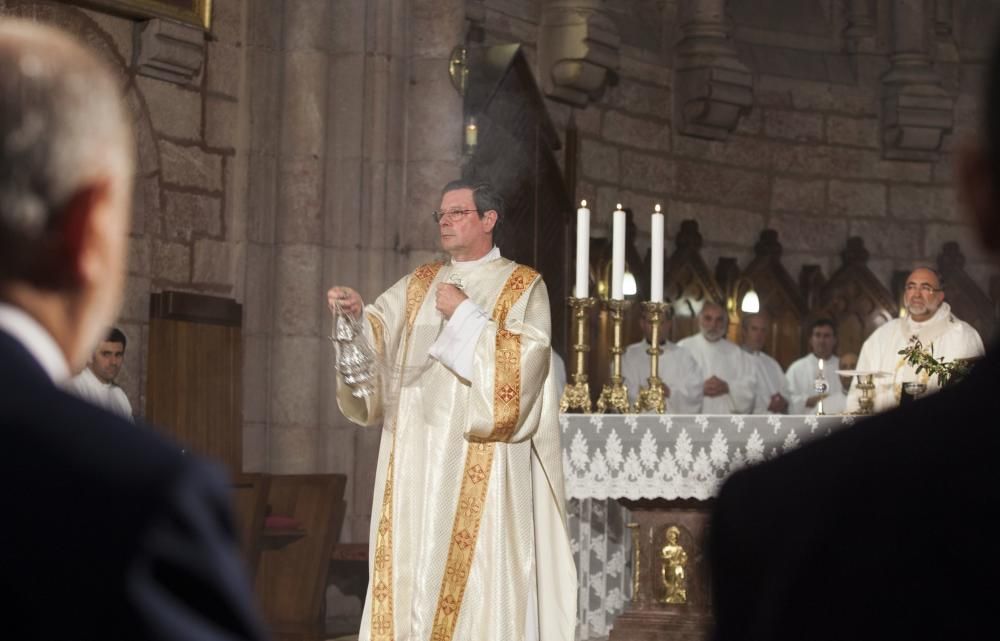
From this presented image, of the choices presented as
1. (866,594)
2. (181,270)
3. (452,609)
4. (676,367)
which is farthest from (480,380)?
(676,367)

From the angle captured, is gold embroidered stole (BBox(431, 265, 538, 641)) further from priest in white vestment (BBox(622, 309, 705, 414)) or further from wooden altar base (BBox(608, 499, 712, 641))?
priest in white vestment (BBox(622, 309, 705, 414))

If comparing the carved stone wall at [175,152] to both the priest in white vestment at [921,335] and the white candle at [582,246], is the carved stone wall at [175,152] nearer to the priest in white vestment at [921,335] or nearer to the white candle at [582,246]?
the white candle at [582,246]

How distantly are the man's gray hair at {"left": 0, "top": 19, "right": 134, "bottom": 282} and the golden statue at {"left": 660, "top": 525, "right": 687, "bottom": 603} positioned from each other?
6632 millimetres

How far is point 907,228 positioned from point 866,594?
1329 centimetres

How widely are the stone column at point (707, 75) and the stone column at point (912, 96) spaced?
150 centimetres

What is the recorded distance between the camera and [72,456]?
1232mm

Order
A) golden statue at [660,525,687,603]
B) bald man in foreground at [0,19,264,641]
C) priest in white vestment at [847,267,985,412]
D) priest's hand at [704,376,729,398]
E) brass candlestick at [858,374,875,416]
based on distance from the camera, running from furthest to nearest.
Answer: priest's hand at [704,376,729,398] < priest in white vestment at [847,267,985,412] < golden statue at [660,525,687,603] < brass candlestick at [858,374,875,416] < bald man in foreground at [0,19,264,641]

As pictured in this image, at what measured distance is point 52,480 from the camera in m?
A: 1.24

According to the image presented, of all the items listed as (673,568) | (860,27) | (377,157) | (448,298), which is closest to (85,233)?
(448,298)

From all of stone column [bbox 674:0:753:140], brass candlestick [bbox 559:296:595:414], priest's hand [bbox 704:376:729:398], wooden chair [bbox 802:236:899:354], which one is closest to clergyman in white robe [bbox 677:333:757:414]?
priest's hand [bbox 704:376:729:398]

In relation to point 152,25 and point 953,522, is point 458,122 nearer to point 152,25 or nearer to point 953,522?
point 152,25

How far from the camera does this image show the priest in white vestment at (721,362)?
1194cm

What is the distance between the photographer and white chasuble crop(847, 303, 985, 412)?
28.1ft

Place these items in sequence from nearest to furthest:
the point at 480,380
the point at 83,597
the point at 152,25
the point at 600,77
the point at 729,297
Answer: the point at 83,597
the point at 480,380
the point at 152,25
the point at 600,77
the point at 729,297
